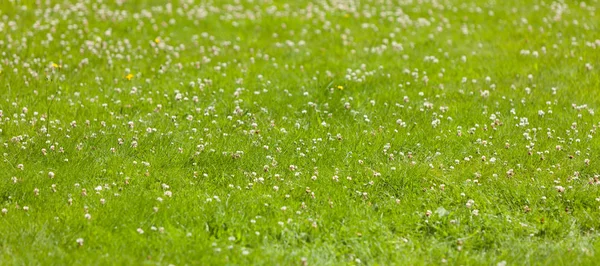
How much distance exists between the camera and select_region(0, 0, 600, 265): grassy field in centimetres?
702

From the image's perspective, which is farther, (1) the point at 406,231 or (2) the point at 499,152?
(2) the point at 499,152

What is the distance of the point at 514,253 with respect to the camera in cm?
694

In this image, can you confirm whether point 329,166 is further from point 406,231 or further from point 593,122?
point 593,122

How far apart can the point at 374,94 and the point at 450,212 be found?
3.59 meters

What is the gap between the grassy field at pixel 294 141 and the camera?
7.02 m

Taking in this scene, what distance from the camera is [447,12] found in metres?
15.9

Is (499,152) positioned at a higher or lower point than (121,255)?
higher

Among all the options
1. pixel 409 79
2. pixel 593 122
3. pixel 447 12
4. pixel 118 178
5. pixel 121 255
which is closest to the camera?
pixel 121 255

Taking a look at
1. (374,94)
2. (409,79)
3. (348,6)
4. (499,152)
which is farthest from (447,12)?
(499,152)

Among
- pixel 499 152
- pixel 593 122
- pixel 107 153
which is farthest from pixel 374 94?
pixel 107 153

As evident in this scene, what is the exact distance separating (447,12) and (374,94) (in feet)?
19.5

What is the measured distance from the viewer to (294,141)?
909 cm

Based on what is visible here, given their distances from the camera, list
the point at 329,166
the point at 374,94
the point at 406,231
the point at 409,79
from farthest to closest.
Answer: the point at 409,79, the point at 374,94, the point at 329,166, the point at 406,231

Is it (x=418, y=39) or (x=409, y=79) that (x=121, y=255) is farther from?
(x=418, y=39)
